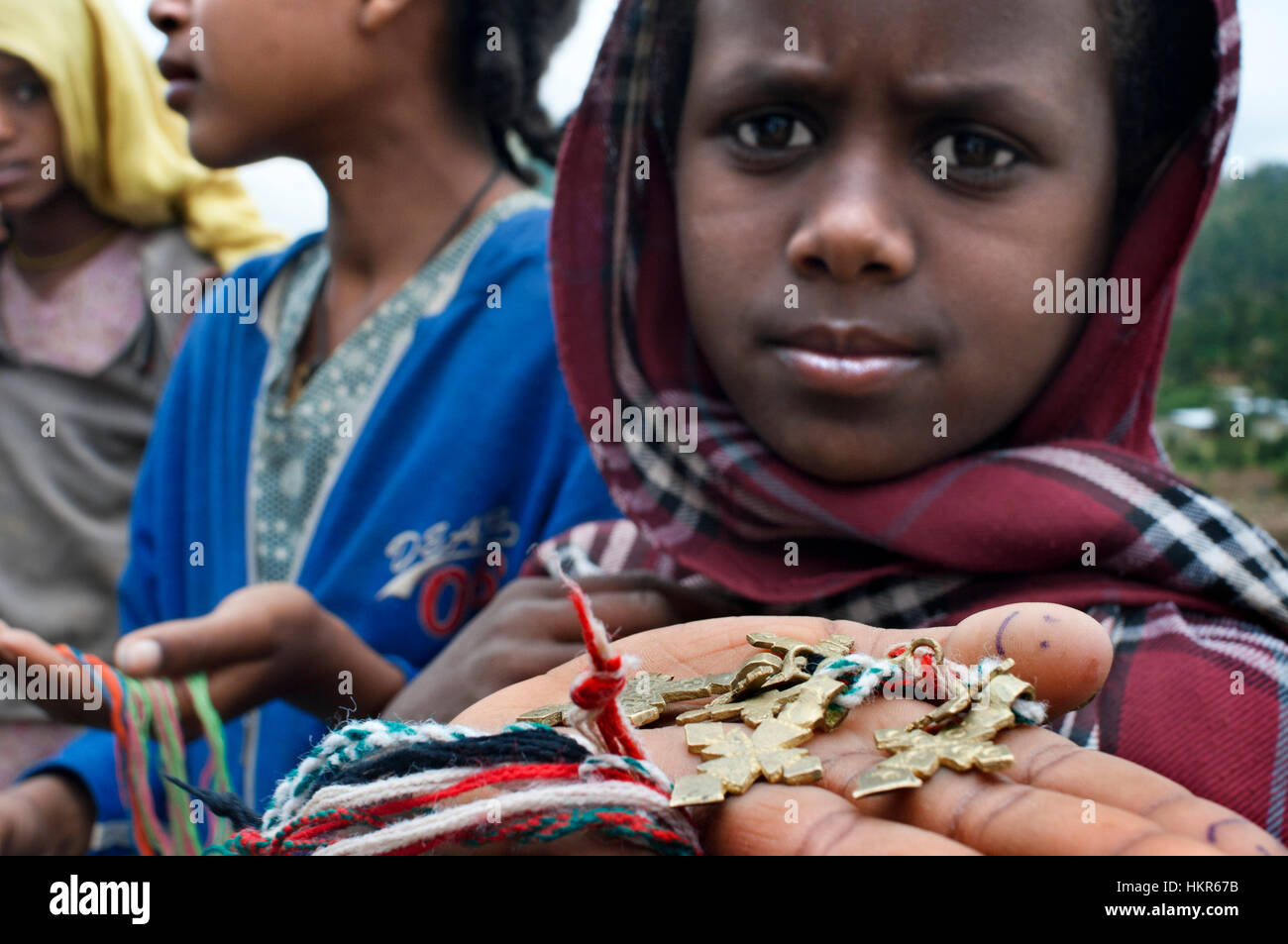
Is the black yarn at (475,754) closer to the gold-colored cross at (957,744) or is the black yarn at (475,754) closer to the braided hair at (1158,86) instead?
the gold-colored cross at (957,744)

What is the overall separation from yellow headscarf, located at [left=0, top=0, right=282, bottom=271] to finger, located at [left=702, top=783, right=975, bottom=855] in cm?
165

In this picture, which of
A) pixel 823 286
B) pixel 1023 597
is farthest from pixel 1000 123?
pixel 1023 597

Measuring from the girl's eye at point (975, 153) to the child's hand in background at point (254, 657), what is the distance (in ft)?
2.48

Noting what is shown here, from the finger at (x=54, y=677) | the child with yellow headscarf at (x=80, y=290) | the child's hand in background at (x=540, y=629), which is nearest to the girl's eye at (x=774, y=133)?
the child's hand in background at (x=540, y=629)

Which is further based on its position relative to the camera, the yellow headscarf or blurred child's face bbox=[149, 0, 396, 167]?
the yellow headscarf

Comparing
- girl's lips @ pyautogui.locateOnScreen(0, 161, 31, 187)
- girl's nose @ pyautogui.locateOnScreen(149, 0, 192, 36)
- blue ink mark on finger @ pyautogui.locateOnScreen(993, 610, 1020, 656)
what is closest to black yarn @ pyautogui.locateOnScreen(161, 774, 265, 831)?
blue ink mark on finger @ pyautogui.locateOnScreen(993, 610, 1020, 656)

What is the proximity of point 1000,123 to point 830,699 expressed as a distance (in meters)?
0.49

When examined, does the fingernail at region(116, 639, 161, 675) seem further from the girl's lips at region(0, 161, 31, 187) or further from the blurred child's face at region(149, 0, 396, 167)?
the girl's lips at region(0, 161, 31, 187)

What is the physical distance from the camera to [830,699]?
71 cm

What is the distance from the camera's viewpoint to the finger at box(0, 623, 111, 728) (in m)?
0.97

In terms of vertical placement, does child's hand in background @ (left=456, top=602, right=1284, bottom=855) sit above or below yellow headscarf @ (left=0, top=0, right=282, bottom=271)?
below

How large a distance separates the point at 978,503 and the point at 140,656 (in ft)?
2.42

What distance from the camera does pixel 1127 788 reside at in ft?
1.91

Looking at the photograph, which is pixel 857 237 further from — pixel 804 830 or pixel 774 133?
pixel 804 830
